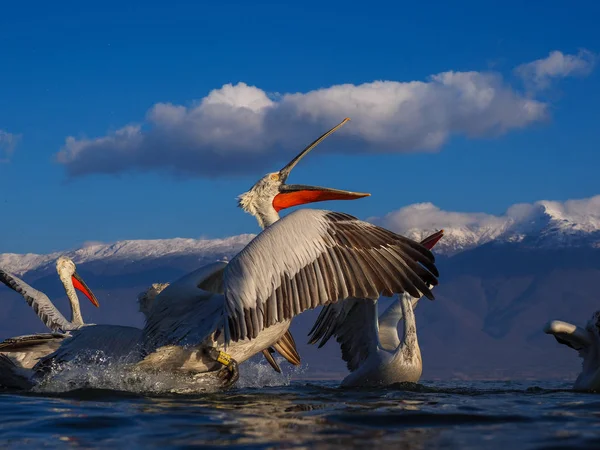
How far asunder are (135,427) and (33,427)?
681 millimetres

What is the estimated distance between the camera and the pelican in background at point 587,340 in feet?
24.8

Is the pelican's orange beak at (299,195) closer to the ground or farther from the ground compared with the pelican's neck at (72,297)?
farther from the ground

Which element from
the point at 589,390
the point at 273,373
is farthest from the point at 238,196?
the point at 589,390

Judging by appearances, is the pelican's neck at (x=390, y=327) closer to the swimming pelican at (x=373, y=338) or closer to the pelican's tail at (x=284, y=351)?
the swimming pelican at (x=373, y=338)

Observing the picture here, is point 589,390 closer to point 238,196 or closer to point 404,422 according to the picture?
point 404,422

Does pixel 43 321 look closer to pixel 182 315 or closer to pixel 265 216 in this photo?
pixel 265 216

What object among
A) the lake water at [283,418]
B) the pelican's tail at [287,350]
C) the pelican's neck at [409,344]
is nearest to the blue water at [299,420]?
the lake water at [283,418]

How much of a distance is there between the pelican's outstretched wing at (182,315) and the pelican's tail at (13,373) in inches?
77.6

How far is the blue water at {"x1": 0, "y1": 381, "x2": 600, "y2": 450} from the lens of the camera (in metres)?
4.68

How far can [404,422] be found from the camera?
538 cm

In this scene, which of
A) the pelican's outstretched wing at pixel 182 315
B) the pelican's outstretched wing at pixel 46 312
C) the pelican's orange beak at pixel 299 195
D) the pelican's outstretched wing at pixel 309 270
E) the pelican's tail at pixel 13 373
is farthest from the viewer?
the pelican's outstretched wing at pixel 46 312

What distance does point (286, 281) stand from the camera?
6832 mm

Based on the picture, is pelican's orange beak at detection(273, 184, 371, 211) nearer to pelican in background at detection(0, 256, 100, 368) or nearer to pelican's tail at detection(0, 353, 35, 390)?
pelican in background at detection(0, 256, 100, 368)

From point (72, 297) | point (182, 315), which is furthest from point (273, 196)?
point (72, 297)
